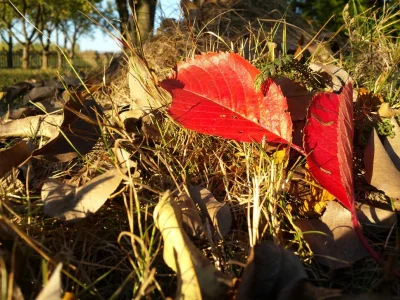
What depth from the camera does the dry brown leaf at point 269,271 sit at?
668mm

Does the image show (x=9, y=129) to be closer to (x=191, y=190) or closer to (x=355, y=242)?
(x=191, y=190)

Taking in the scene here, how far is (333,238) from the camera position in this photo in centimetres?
84

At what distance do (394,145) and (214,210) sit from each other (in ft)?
1.81

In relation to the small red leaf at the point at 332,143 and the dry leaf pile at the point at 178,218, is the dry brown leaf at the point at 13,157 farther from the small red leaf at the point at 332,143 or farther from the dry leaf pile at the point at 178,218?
the small red leaf at the point at 332,143

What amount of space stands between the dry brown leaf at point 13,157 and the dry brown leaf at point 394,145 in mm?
914

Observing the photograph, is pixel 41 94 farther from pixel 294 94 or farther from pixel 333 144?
pixel 333 144

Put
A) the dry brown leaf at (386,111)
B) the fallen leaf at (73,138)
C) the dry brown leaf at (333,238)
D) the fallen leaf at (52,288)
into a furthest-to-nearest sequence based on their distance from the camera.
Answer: the dry brown leaf at (386,111), the fallen leaf at (73,138), the dry brown leaf at (333,238), the fallen leaf at (52,288)

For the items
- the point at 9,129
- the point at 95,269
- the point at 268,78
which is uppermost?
the point at 268,78

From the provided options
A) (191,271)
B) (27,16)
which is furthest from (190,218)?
(27,16)

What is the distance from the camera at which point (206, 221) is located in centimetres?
85

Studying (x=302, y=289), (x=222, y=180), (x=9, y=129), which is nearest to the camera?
(x=302, y=289)

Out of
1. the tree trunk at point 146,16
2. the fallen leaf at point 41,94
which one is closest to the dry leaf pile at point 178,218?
→ the fallen leaf at point 41,94

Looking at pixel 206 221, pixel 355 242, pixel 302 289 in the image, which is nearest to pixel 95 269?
pixel 206 221

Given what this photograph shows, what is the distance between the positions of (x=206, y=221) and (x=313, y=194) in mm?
278
